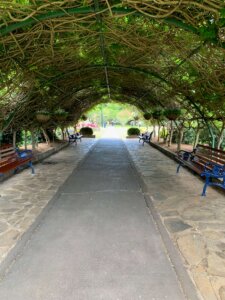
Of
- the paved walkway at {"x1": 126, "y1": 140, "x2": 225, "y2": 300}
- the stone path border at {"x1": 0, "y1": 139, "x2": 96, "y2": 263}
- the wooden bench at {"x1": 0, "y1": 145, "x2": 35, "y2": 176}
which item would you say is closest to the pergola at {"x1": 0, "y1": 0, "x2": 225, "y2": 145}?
the wooden bench at {"x1": 0, "y1": 145, "x2": 35, "y2": 176}

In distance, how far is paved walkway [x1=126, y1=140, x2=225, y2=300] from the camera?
2982 mm

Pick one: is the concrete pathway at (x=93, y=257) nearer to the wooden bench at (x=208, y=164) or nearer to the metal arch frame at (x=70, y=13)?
the wooden bench at (x=208, y=164)

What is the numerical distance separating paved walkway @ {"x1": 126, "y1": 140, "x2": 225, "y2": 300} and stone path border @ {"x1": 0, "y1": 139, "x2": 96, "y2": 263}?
2130mm

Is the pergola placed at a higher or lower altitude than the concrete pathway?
higher

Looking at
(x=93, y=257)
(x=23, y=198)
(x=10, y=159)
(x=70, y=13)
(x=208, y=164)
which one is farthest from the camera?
(x=10, y=159)

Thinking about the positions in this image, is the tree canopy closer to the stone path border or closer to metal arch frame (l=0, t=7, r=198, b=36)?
metal arch frame (l=0, t=7, r=198, b=36)

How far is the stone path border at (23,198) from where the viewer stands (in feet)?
13.1

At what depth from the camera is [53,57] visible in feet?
23.1

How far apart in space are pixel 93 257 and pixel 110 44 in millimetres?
5219

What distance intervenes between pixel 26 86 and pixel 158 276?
23.4 feet

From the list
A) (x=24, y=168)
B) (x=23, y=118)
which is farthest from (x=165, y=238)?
(x=23, y=118)

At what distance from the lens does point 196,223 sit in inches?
174

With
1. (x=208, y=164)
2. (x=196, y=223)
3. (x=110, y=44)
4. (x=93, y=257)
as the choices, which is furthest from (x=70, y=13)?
(x=208, y=164)

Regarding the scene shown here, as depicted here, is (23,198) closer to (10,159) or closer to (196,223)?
(10,159)
